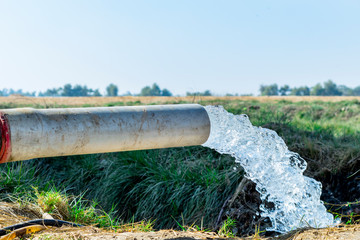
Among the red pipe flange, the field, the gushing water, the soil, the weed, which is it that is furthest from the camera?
the field

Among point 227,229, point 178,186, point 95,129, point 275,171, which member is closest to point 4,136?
point 95,129

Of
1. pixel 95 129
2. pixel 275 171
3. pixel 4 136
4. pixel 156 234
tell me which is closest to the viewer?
pixel 4 136

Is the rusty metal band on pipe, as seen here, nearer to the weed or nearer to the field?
the weed

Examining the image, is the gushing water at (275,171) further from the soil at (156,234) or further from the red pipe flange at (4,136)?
the red pipe flange at (4,136)

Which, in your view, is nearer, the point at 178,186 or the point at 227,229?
the point at 227,229

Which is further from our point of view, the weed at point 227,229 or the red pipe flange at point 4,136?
the weed at point 227,229

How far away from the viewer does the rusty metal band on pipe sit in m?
2.38

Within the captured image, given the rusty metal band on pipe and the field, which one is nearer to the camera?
the rusty metal band on pipe

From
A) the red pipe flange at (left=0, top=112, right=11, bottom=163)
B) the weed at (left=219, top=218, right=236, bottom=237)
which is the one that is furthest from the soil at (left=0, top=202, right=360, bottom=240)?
the red pipe flange at (left=0, top=112, right=11, bottom=163)

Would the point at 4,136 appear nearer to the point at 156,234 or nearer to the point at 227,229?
the point at 156,234

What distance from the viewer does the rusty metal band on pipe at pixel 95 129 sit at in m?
2.38

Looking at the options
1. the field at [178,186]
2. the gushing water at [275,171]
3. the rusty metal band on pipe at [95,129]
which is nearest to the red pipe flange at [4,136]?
the rusty metal band on pipe at [95,129]

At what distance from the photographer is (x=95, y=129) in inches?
102

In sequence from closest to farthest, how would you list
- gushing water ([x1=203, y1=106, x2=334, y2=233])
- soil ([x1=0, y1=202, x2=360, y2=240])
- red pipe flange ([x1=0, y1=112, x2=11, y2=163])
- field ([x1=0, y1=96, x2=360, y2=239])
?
red pipe flange ([x1=0, y1=112, x2=11, y2=163])
soil ([x1=0, y1=202, x2=360, y2=240])
gushing water ([x1=203, y1=106, x2=334, y2=233])
field ([x1=0, y1=96, x2=360, y2=239])
